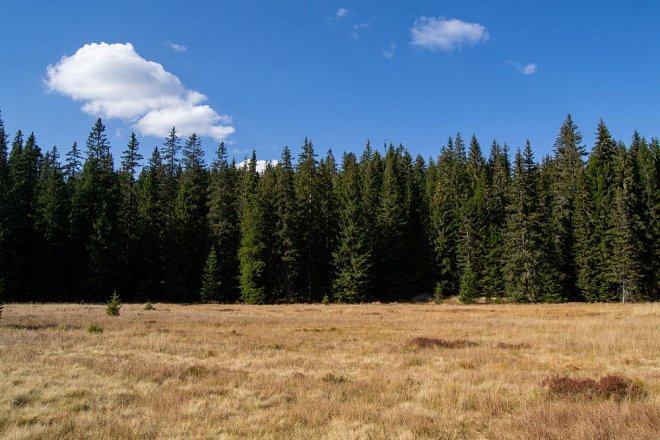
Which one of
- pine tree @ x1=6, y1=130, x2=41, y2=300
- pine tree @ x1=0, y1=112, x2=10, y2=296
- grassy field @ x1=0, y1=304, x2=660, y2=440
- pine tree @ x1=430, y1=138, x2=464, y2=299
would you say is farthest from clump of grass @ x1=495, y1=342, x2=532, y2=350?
pine tree @ x1=6, y1=130, x2=41, y2=300

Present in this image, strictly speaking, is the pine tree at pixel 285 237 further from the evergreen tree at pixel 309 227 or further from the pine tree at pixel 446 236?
the pine tree at pixel 446 236

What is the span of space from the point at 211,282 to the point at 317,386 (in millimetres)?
44052

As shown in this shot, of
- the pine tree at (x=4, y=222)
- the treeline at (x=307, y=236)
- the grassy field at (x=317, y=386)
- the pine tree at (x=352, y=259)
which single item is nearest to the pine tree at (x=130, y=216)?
the treeline at (x=307, y=236)

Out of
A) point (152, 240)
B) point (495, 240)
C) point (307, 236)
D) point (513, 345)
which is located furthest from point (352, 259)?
point (513, 345)

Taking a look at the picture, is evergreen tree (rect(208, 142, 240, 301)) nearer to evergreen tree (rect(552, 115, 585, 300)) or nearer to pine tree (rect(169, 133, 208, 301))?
pine tree (rect(169, 133, 208, 301))

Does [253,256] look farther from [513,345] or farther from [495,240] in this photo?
[513,345]

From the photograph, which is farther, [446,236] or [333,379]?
[446,236]

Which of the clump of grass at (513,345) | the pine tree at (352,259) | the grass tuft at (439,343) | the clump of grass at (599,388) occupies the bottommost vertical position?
the clump of grass at (513,345)

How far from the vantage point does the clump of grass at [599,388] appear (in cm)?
916

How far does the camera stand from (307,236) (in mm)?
57500

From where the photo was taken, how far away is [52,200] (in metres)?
50.3

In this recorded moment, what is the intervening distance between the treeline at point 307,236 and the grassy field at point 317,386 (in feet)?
112

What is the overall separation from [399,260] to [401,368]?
49184 mm

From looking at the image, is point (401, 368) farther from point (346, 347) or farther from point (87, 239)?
point (87, 239)
